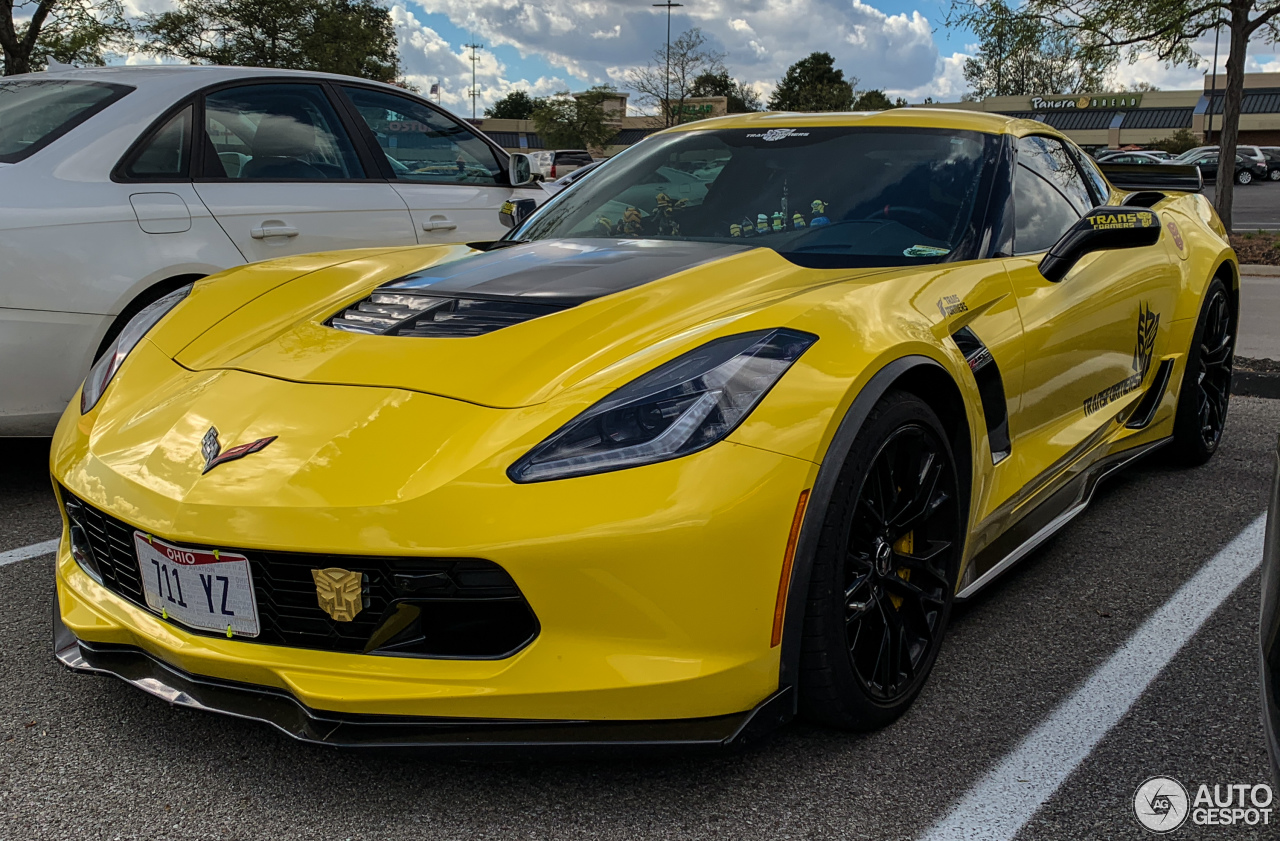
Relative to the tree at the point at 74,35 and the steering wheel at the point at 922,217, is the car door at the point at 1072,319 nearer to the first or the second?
the steering wheel at the point at 922,217

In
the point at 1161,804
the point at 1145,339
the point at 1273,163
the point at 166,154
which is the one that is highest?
the point at 1273,163

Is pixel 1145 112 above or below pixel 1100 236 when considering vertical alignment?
above

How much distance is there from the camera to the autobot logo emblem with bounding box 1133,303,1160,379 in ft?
11.3

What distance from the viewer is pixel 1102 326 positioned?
10.3ft

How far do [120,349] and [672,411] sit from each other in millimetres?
1629

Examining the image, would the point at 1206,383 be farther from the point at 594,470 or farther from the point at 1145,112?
the point at 1145,112

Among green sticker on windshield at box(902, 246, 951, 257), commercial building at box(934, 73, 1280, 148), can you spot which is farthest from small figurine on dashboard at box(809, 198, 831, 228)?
commercial building at box(934, 73, 1280, 148)

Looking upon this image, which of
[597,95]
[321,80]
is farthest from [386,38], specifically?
[321,80]

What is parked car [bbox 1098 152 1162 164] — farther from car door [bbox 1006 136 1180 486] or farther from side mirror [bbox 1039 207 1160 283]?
side mirror [bbox 1039 207 1160 283]

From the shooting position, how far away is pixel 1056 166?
11.4ft

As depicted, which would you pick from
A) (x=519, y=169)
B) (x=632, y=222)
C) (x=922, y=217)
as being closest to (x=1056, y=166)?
(x=922, y=217)

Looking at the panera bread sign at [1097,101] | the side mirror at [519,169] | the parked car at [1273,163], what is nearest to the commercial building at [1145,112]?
the panera bread sign at [1097,101]

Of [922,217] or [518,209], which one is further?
[518,209]

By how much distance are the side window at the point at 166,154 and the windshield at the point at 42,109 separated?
0.22 meters
